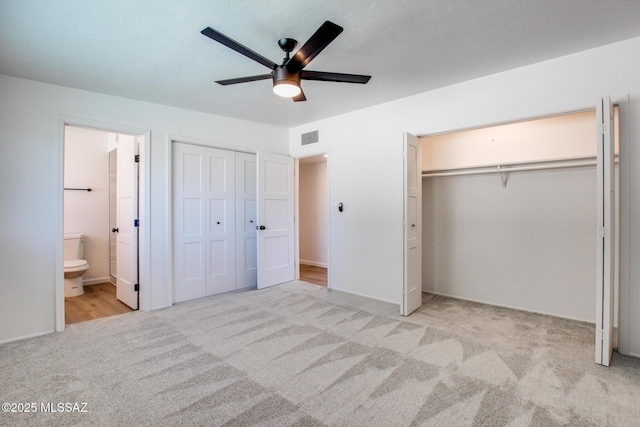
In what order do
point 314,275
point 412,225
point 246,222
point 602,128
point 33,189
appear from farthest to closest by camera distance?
point 314,275
point 246,222
point 412,225
point 33,189
point 602,128

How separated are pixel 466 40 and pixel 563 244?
240 centimetres

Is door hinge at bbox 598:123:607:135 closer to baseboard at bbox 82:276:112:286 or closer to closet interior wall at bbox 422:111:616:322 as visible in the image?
closet interior wall at bbox 422:111:616:322

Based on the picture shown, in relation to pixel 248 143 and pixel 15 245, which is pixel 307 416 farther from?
pixel 248 143

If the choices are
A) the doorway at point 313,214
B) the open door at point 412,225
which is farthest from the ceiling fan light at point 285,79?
the doorway at point 313,214

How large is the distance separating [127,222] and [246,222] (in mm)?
1529

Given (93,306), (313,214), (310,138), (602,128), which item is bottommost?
(93,306)

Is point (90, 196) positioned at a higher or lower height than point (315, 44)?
lower

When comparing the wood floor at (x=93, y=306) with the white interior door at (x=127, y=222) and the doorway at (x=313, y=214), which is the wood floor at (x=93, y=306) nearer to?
the white interior door at (x=127, y=222)

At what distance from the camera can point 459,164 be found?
4.02 metres

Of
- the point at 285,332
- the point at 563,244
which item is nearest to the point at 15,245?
the point at 285,332

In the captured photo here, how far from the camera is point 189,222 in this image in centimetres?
402

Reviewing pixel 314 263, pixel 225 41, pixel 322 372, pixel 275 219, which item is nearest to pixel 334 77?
pixel 225 41

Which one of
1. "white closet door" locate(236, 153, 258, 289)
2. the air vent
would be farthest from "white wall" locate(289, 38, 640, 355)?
"white closet door" locate(236, 153, 258, 289)

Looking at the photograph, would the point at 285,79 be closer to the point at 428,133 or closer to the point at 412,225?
the point at 428,133
